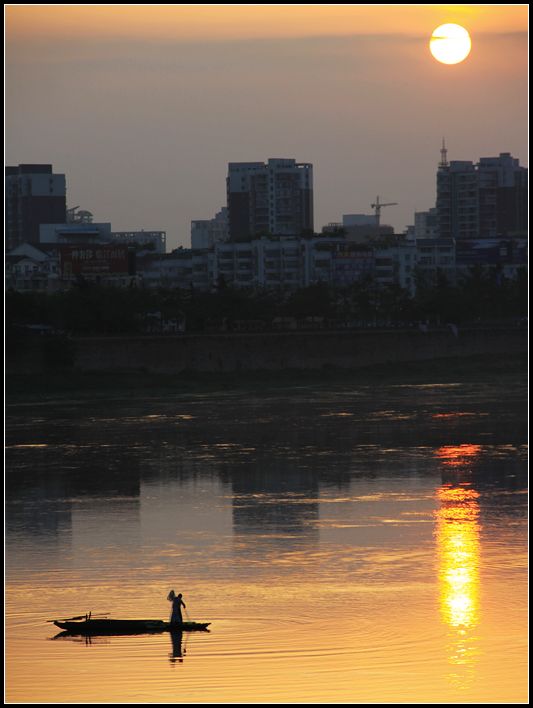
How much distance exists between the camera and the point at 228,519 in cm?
2473

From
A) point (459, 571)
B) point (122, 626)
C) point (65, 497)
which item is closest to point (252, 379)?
point (65, 497)

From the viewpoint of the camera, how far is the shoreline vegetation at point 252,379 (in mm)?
58000

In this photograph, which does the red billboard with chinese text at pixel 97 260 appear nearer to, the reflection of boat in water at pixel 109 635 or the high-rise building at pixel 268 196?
the high-rise building at pixel 268 196

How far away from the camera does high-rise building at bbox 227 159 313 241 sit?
170m

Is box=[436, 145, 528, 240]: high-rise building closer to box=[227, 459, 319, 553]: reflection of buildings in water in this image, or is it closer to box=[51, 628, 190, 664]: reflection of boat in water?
box=[227, 459, 319, 553]: reflection of buildings in water

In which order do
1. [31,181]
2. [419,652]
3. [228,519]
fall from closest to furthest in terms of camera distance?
1. [419,652]
2. [228,519]
3. [31,181]

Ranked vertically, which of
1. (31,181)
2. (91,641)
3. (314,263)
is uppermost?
(31,181)

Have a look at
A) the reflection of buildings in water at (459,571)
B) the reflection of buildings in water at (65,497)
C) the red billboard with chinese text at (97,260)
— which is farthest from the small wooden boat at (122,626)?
the red billboard with chinese text at (97,260)

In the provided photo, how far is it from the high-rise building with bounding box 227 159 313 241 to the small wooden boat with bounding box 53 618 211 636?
499 feet

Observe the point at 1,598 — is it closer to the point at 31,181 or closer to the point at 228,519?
the point at 228,519

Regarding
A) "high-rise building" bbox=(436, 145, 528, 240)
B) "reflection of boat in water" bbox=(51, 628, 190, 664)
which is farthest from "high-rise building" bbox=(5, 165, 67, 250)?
"reflection of boat in water" bbox=(51, 628, 190, 664)

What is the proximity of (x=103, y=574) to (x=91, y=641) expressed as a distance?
11.3 feet

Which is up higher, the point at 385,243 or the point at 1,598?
the point at 385,243

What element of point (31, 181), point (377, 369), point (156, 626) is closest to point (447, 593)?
point (156, 626)
